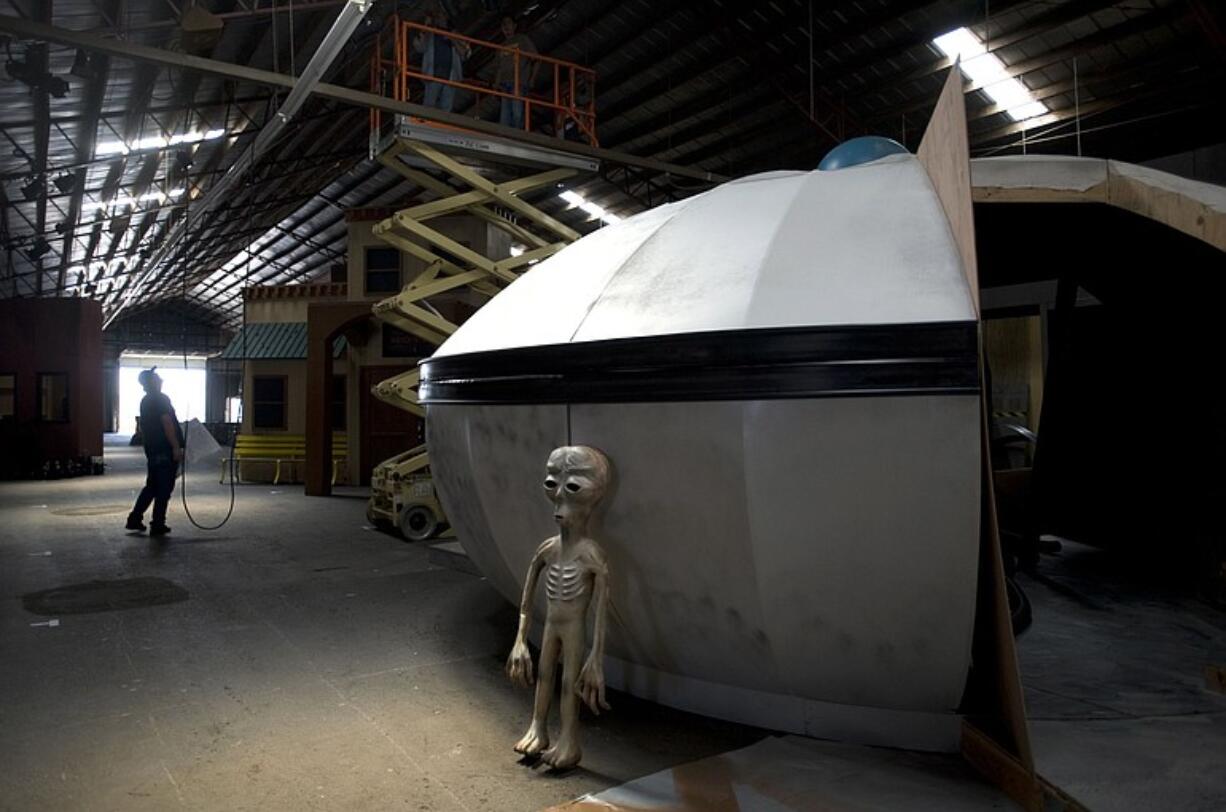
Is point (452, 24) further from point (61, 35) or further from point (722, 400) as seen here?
point (722, 400)

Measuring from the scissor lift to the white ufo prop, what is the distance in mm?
5363

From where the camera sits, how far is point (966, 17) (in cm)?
995

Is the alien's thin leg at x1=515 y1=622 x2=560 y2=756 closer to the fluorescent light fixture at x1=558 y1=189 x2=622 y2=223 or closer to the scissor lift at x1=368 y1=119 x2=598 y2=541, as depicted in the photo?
the scissor lift at x1=368 y1=119 x2=598 y2=541

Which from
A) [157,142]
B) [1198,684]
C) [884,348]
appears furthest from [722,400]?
[157,142]

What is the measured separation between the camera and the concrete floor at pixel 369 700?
9.74 ft

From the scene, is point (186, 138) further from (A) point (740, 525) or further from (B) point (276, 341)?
(A) point (740, 525)

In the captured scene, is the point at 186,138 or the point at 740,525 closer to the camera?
the point at 740,525

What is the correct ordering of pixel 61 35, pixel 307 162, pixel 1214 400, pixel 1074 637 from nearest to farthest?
pixel 1074 637 < pixel 1214 400 < pixel 61 35 < pixel 307 162

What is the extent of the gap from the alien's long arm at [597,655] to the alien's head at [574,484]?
20cm

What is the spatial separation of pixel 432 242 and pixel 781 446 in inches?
287

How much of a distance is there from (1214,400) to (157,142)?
612 inches

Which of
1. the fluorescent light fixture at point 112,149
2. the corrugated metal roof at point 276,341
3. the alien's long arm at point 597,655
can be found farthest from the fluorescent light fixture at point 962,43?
the fluorescent light fixture at point 112,149

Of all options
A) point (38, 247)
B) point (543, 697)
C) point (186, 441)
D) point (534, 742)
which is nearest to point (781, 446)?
point (543, 697)

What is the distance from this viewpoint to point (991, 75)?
36.0ft
